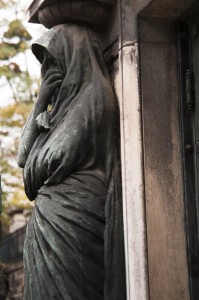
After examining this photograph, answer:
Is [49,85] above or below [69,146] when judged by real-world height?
above

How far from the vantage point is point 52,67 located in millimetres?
5219

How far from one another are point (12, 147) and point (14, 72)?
2208 mm

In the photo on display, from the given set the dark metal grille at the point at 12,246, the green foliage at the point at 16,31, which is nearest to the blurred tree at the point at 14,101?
the green foliage at the point at 16,31

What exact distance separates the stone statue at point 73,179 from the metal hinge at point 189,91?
1.71 ft

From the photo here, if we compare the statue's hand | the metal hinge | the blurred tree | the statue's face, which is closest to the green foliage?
the blurred tree

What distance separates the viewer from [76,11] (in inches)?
197

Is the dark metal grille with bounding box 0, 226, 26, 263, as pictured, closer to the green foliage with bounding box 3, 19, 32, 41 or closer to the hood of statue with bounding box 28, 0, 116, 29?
the green foliage with bounding box 3, 19, 32, 41

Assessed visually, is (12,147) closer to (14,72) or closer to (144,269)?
A: (14,72)

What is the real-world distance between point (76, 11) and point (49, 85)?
55 cm

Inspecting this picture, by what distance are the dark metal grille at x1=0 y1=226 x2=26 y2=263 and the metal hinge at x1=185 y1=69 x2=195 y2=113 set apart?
2387cm

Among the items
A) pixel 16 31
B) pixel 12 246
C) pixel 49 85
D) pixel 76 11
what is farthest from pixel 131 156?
pixel 12 246

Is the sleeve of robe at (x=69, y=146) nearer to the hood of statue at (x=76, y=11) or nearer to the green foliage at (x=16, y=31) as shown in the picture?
the hood of statue at (x=76, y=11)

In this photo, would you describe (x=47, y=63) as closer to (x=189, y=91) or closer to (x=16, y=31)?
(x=189, y=91)

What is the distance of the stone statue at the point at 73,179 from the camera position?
448cm
